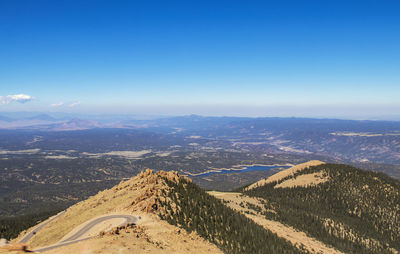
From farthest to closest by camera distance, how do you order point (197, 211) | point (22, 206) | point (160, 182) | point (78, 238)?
1. point (22, 206)
2. point (160, 182)
3. point (197, 211)
4. point (78, 238)

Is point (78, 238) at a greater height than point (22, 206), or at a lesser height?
greater

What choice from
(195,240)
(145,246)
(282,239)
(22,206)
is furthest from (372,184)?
(22,206)

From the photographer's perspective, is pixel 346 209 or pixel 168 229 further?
pixel 346 209

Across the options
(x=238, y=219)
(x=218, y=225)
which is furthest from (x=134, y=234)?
(x=238, y=219)

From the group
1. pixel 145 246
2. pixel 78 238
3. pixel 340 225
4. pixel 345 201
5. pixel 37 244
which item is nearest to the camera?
pixel 145 246

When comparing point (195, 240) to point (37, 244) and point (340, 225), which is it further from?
point (340, 225)

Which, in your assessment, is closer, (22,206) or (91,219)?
(91,219)

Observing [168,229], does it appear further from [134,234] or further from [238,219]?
[238,219]

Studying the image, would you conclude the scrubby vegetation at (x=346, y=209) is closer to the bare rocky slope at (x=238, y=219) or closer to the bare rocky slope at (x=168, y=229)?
the bare rocky slope at (x=238, y=219)
